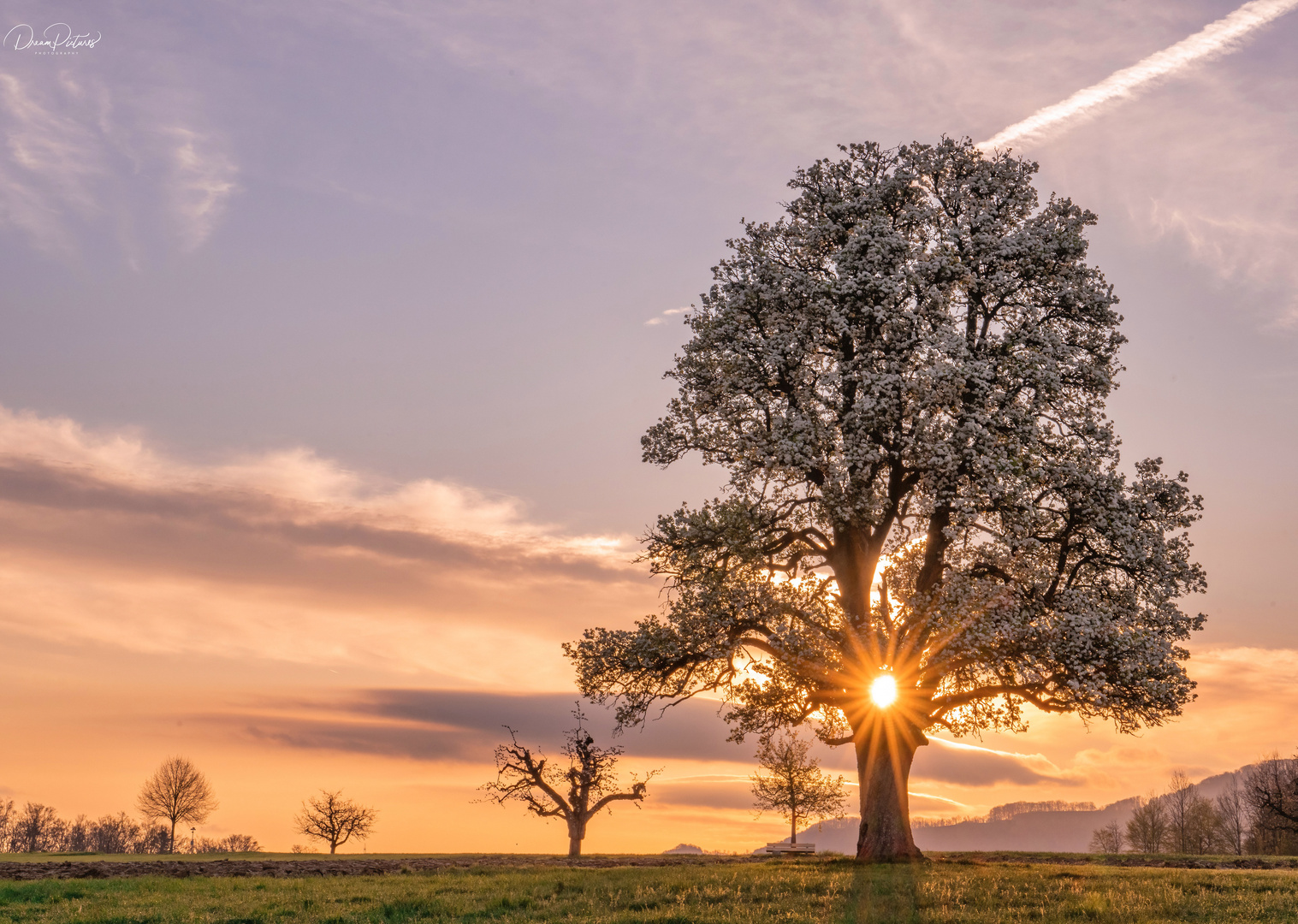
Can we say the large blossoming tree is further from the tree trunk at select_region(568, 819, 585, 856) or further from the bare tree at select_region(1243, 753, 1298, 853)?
the bare tree at select_region(1243, 753, 1298, 853)

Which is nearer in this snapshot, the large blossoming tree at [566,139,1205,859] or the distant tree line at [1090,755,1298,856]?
the large blossoming tree at [566,139,1205,859]

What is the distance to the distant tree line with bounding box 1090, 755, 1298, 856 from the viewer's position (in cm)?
10888

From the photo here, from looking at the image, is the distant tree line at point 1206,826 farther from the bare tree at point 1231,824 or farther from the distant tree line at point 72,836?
the distant tree line at point 72,836

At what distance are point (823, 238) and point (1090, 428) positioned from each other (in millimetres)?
10966

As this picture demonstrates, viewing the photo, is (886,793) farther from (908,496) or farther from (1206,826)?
(1206,826)

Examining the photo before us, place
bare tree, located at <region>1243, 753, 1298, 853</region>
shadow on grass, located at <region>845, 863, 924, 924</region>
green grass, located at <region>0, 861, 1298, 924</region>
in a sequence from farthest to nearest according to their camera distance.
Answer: bare tree, located at <region>1243, 753, 1298, 853</region> < green grass, located at <region>0, 861, 1298, 924</region> < shadow on grass, located at <region>845, 863, 924, 924</region>

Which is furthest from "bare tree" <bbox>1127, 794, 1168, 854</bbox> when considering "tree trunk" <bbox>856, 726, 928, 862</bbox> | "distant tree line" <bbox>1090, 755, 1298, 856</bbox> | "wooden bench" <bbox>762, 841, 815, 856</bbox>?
"tree trunk" <bbox>856, 726, 928, 862</bbox>

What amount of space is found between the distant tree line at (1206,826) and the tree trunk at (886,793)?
84477 mm

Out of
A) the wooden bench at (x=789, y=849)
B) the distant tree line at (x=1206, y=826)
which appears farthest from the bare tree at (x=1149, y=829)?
the wooden bench at (x=789, y=849)

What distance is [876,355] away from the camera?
31.0 m

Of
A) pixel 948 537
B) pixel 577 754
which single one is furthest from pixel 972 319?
pixel 577 754

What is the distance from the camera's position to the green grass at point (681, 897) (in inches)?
764

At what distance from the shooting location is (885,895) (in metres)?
22.0

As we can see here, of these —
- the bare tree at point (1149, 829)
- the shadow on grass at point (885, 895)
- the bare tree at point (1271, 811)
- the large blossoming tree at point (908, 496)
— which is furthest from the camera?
the bare tree at point (1149, 829)
